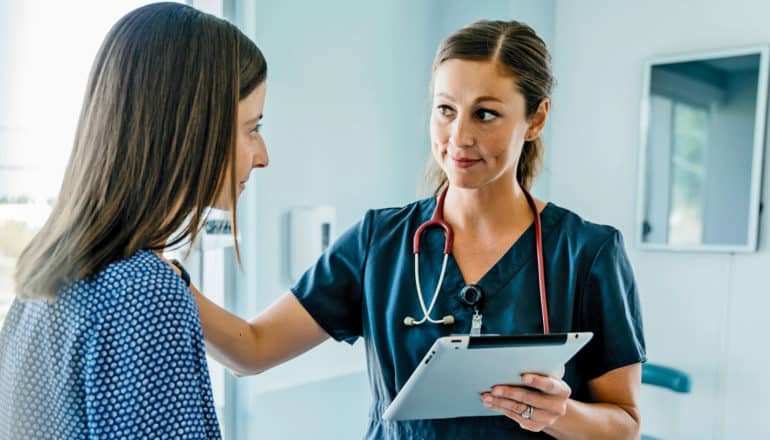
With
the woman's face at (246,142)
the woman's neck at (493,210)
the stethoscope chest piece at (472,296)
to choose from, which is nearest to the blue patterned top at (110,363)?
the woman's face at (246,142)

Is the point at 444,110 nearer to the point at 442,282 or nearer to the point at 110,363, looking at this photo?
the point at 442,282

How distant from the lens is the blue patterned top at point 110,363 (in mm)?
578

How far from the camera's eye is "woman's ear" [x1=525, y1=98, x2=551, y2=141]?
110cm

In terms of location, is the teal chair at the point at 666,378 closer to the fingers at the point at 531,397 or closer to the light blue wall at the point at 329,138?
the light blue wall at the point at 329,138

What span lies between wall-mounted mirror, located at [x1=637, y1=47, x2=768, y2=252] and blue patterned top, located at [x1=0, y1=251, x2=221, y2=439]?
70.3 inches

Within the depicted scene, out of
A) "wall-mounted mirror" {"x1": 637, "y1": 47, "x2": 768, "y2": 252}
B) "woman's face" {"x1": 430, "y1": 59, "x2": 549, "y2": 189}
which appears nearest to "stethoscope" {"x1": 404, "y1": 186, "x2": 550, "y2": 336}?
"woman's face" {"x1": 430, "y1": 59, "x2": 549, "y2": 189}

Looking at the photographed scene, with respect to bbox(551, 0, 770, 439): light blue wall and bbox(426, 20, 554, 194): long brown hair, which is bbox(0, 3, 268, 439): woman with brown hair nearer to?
bbox(426, 20, 554, 194): long brown hair

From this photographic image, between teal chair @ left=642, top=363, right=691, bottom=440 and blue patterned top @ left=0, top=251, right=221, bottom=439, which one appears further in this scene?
teal chair @ left=642, top=363, right=691, bottom=440

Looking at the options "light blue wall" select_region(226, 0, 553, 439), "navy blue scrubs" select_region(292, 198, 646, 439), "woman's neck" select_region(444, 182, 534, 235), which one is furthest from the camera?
"light blue wall" select_region(226, 0, 553, 439)

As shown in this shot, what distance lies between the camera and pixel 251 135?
82cm

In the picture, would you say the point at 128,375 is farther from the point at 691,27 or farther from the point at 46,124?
the point at 691,27

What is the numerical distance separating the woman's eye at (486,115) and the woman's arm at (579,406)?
0.42 m

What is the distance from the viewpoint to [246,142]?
807mm

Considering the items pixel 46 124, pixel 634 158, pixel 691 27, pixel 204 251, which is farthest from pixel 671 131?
pixel 46 124
